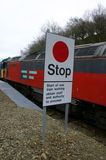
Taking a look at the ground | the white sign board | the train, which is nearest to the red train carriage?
the train

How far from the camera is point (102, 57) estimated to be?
413 inches

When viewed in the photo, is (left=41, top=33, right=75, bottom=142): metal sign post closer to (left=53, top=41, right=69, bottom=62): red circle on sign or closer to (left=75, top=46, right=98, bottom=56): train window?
(left=53, top=41, right=69, bottom=62): red circle on sign

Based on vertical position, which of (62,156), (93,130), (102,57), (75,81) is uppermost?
(102,57)

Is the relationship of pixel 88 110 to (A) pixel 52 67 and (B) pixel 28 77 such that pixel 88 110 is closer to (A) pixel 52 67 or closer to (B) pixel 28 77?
(A) pixel 52 67

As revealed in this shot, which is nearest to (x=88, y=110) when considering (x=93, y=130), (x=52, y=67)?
(x=93, y=130)

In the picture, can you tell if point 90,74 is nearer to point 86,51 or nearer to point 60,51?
point 86,51

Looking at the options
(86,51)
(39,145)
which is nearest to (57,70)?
(39,145)

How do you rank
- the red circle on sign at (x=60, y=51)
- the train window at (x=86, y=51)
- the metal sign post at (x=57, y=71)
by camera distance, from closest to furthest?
the metal sign post at (x=57, y=71) → the red circle on sign at (x=60, y=51) → the train window at (x=86, y=51)

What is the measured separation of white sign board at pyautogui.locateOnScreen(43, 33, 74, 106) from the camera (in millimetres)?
6145

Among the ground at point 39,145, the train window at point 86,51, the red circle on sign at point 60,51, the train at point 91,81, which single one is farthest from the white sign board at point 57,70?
the train window at point 86,51

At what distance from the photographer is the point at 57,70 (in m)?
6.36

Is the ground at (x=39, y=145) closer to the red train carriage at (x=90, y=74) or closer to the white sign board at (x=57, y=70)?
the white sign board at (x=57, y=70)

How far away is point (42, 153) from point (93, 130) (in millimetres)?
6334

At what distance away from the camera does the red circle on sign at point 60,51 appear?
6281 mm
